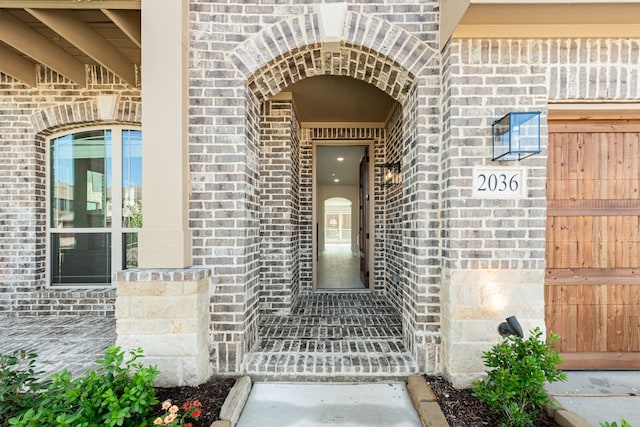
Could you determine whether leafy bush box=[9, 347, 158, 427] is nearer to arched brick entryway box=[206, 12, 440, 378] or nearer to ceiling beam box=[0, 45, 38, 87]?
arched brick entryway box=[206, 12, 440, 378]

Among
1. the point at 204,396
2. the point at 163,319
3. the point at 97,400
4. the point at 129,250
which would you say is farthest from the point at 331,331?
the point at 129,250

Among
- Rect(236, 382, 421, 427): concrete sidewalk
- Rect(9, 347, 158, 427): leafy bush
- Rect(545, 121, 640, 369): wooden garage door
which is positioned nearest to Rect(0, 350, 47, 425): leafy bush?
Rect(9, 347, 158, 427): leafy bush

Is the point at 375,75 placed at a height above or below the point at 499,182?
above

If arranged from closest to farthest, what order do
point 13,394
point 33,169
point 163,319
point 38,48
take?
point 13,394
point 163,319
point 38,48
point 33,169

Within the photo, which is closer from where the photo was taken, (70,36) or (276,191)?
(70,36)

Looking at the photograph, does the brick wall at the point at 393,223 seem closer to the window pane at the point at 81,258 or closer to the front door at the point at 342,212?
the front door at the point at 342,212

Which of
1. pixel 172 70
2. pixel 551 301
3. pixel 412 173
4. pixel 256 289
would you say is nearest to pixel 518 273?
pixel 551 301

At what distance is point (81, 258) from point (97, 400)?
2911 mm

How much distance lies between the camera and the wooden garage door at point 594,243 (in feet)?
8.21

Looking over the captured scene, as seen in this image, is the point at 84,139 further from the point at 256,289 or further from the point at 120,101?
the point at 256,289

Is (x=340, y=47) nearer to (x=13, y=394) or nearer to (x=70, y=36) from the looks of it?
(x=70, y=36)

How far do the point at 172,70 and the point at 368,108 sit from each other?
2624 mm

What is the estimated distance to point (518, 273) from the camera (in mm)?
2264

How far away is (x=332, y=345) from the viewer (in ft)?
8.84
